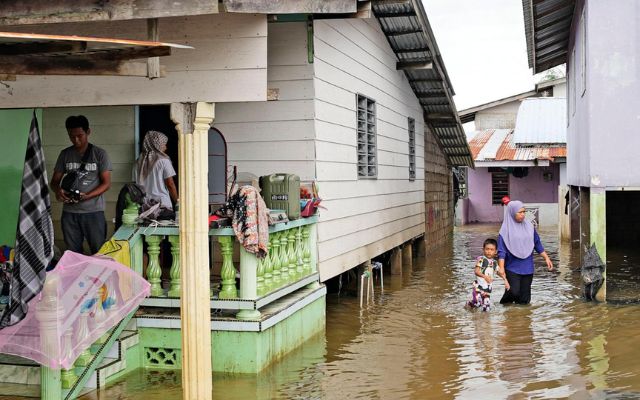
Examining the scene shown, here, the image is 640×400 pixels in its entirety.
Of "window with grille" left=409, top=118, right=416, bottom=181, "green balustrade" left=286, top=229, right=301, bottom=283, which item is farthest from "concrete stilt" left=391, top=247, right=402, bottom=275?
"green balustrade" left=286, top=229, right=301, bottom=283

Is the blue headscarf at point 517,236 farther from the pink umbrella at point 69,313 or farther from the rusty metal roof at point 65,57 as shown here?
the rusty metal roof at point 65,57

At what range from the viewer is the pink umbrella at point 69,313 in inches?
249

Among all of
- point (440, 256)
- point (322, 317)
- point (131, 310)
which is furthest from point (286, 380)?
point (440, 256)

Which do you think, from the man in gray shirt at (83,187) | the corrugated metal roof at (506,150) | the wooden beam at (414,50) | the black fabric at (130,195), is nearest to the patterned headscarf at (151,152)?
→ the black fabric at (130,195)

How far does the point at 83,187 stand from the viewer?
8.15 m

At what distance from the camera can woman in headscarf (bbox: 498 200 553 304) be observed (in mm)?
11562

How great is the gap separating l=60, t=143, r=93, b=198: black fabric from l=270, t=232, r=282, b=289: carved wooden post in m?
2.11

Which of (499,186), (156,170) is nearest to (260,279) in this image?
(156,170)

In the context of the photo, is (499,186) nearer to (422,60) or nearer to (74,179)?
(422,60)

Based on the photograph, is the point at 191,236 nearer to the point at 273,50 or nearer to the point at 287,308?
the point at 287,308

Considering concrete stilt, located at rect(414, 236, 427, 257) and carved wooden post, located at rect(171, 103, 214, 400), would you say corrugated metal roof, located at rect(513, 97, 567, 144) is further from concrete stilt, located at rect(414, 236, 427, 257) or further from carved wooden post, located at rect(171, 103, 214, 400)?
carved wooden post, located at rect(171, 103, 214, 400)

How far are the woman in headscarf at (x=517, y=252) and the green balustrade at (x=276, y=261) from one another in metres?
4.35

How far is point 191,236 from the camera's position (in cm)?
651

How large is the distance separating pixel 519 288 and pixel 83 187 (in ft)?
22.4
